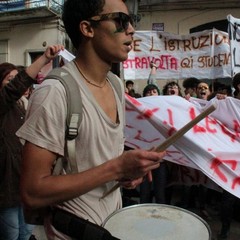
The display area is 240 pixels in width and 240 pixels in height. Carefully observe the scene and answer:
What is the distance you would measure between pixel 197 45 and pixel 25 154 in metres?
6.90

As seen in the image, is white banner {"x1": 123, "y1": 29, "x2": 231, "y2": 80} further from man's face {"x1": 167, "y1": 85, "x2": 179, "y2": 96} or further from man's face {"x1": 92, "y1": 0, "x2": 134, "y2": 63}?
man's face {"x1": 92, "y1": 0, "x2": 134, "y2": 63}

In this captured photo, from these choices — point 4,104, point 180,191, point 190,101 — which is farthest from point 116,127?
point 180,191

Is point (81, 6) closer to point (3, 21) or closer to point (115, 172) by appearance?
point (115, 172)

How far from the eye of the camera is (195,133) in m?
3.80

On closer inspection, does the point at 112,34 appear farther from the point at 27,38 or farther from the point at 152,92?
the point at 27,38

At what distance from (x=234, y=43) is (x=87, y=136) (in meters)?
5.61

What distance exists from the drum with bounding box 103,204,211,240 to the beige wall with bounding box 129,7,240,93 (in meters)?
13.5

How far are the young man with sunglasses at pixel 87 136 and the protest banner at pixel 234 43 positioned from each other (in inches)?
196

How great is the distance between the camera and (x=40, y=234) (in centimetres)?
422

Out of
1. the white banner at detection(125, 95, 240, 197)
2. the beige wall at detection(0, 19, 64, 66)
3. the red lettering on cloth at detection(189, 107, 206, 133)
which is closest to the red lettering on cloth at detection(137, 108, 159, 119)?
the white banner at detection(125, 95, 240, 197)

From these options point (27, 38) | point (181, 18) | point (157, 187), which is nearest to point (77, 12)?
point (157, 187)

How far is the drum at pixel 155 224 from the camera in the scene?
A: 1.46 meters

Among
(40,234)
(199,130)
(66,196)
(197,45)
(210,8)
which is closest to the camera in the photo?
(66,196)

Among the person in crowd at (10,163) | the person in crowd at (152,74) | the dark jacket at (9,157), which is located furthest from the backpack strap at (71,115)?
the person in crowd at (152,74)
